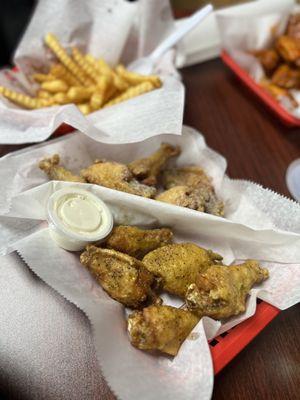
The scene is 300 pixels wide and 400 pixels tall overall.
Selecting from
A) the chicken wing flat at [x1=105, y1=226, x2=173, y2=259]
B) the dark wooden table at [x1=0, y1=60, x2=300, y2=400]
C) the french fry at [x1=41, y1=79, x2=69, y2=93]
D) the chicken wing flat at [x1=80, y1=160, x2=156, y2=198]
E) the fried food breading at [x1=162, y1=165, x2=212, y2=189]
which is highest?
the french fry at [x1=41, y1=79, x2=69, y2=93]

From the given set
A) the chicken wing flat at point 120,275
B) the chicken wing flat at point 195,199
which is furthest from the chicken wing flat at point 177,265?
the chicken wing flat at point 195,199

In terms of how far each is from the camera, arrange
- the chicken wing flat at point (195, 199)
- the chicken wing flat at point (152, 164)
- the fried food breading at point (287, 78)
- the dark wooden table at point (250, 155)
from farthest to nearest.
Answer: the fried food breading at point (287, 78)
the chicken wing flat at point (152, 164)
the chicken wing flat at point (195, 199)
the dark wooden table at point (250, 155)

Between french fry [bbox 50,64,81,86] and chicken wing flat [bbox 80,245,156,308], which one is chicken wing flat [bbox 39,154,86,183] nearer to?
chicken wing flat [bbox 80,245,156,308]

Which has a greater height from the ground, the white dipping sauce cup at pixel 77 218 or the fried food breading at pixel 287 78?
the white dipping sauce cup at pixel 77 218

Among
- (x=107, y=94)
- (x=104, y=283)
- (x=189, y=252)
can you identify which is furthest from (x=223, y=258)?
(x=107, y=94)

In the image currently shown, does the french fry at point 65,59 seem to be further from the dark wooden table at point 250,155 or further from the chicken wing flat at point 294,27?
the chicken wing flat at point 294,27

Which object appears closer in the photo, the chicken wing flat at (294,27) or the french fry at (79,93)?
the french fry at (79,93)

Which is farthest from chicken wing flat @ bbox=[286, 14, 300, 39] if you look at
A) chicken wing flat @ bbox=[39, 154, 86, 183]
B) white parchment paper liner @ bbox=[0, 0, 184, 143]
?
chicken wing flat @ bbox=[39, 154, 86, 183]
